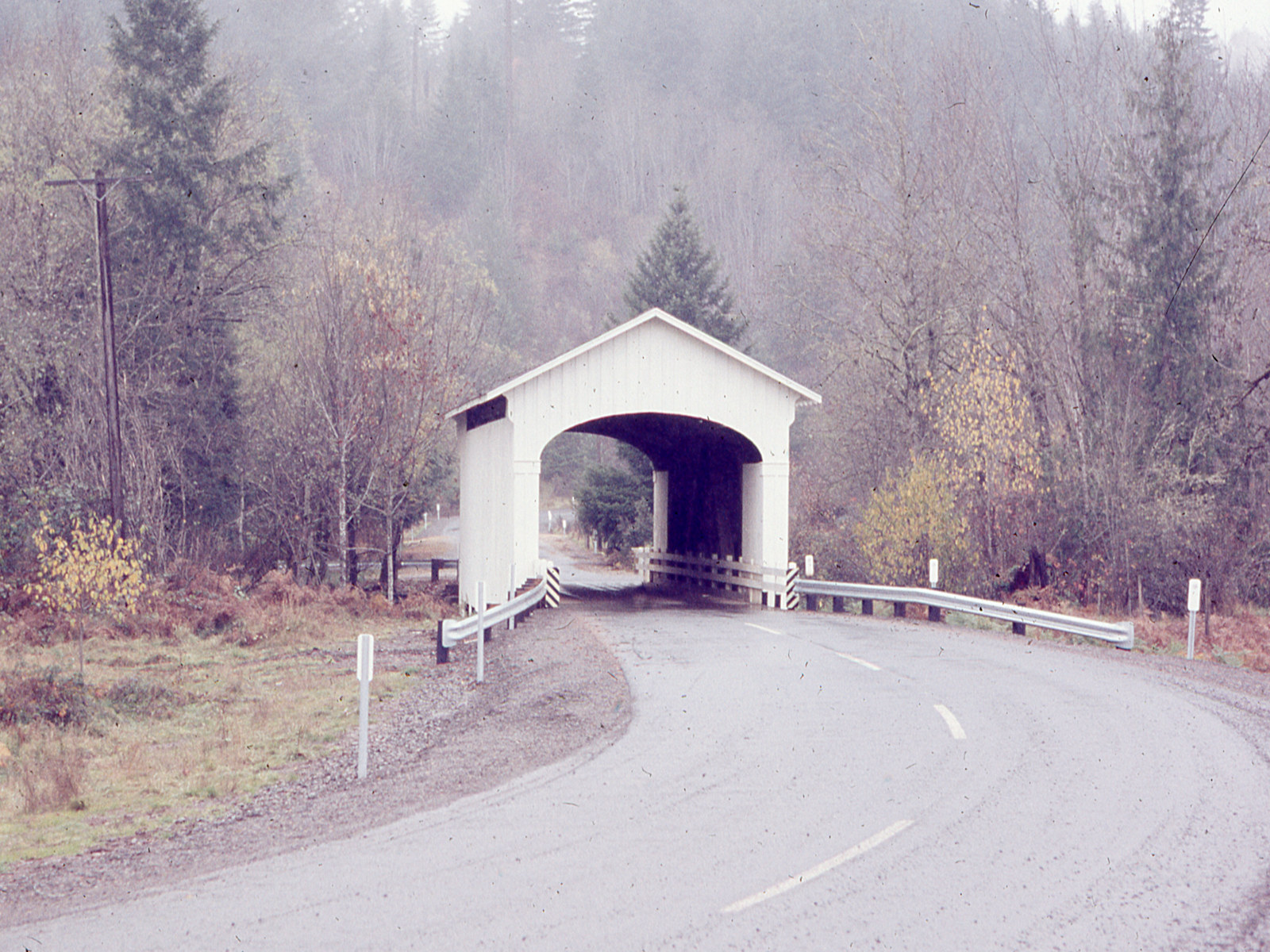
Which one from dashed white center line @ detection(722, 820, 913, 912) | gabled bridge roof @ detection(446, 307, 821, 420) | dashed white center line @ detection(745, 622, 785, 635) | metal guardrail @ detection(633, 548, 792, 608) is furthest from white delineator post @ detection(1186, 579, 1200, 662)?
dashed white center line @ detection(722, 820, 913, 912)

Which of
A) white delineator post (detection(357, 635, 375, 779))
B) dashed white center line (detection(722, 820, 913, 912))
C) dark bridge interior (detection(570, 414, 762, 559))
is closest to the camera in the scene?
dashed white center line (detection(722, 820, 913, 912))

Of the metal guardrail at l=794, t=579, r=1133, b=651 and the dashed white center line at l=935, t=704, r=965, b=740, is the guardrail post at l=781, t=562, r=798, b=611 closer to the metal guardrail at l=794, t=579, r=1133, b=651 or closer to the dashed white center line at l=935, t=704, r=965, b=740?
the metal guardrail at l=794, t=579, r=1133, b=651

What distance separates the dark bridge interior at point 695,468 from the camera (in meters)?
Answer: 26.2

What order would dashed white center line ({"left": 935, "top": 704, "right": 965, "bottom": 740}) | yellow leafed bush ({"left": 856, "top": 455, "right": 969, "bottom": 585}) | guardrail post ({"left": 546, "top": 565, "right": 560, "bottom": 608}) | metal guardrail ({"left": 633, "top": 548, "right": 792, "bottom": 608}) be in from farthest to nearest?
yellow leafed bush ({"left": 856, "top": 455, "right": 969, "bottom": 585}) < metal guardrail ({"left": 633, "top": 548, "right": 792, "bottom": 608}) < guardrail post ({"left": 546, "top": 565, "right": 560, "bottom": 608}) < dashed white center line ({"left": 935, "top": 704, "right": 965, "bottom": 740})

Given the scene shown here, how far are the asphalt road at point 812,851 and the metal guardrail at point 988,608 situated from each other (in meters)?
5.80

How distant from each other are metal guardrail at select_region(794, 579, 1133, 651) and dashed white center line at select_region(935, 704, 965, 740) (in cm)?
688

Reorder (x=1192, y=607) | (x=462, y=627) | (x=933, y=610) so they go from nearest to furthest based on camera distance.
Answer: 1. (x=462, y=627)
2. (x=1192, y=607)
3. (x=933, y=610)

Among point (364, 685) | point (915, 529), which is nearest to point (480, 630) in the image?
point (364, 685)

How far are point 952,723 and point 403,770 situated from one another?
4867 mm

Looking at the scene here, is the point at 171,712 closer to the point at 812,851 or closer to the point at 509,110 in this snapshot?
the point at 812,851

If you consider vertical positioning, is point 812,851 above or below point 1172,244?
below

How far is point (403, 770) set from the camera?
32.4 feet

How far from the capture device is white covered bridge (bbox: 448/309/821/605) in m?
22.4

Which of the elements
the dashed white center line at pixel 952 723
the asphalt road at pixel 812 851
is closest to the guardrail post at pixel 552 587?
the asphalt road at pixel 812 851
